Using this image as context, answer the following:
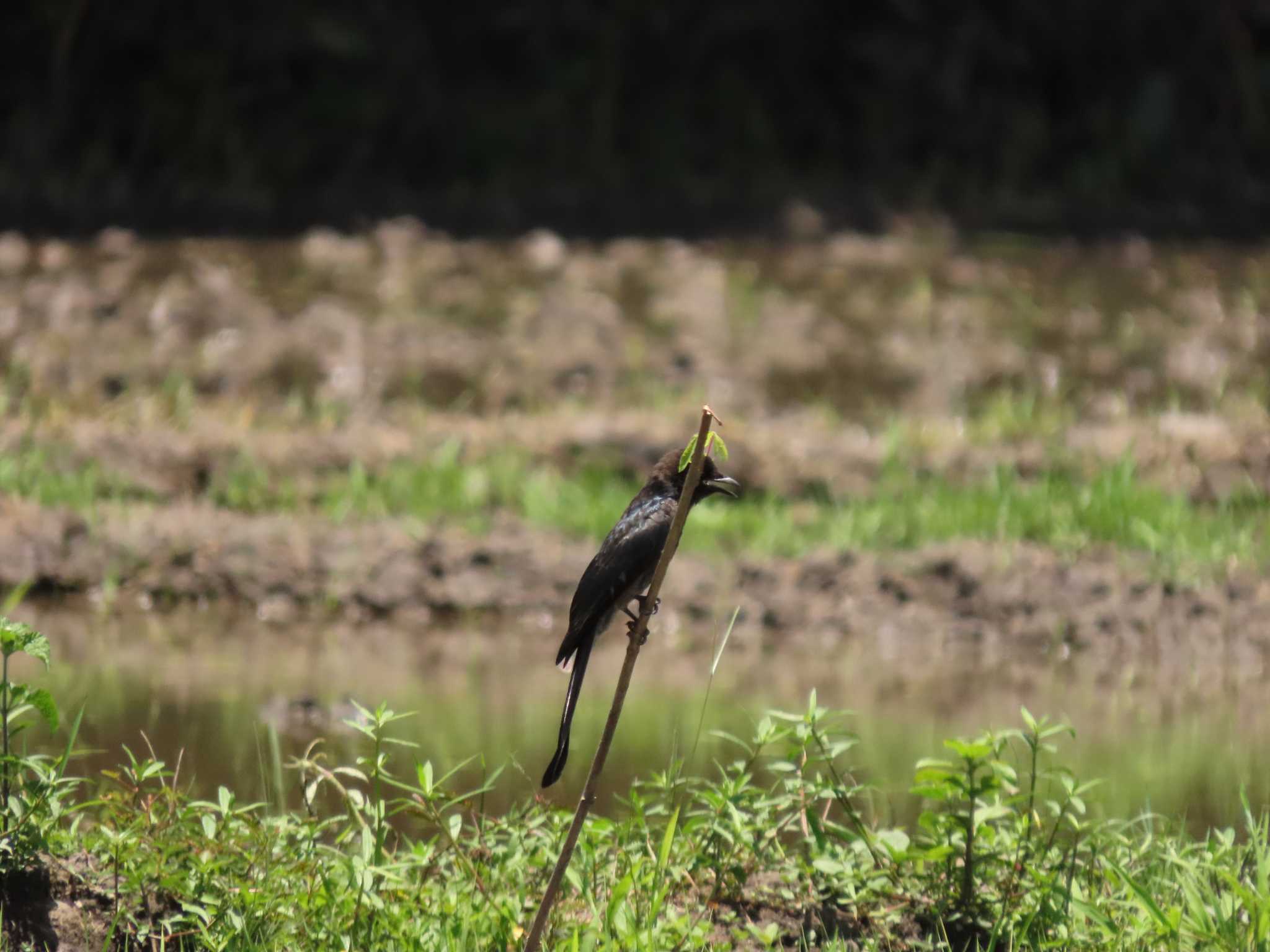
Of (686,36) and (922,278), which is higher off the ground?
(686,36)

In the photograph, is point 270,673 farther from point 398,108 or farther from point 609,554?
point 398,108

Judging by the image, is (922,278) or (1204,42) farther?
(1204,42)

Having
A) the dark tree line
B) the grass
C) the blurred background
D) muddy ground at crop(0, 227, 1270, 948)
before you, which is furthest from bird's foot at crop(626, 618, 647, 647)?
the dark tree line

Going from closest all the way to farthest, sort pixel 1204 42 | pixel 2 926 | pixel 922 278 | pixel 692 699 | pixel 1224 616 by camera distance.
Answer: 1. pixel 2 926
2. pixel 692 699
3. pixel 1224 616
4. pixel 922 278
5. pixel 1204 42

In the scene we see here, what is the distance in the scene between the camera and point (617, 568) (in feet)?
8.46

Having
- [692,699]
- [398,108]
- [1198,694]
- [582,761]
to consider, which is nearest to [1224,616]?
[1198,694]

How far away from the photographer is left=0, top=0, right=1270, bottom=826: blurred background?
4766mm

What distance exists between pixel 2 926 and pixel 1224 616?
13.6 feet

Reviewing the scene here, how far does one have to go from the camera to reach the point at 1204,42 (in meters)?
12.1

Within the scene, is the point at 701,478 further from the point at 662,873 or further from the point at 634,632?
the point at 662,873

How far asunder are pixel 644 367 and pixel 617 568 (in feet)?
18.6

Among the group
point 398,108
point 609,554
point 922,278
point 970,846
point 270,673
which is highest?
point 398,108

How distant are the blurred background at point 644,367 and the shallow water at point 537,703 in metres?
0.02

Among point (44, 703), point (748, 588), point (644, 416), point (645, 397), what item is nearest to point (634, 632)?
point (44, 703)
